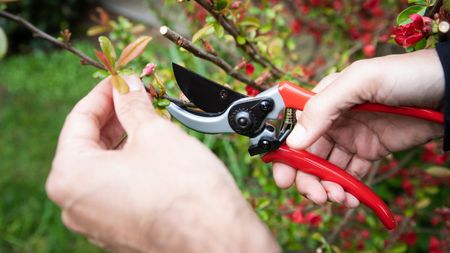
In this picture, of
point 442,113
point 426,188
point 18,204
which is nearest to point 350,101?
point 442,113

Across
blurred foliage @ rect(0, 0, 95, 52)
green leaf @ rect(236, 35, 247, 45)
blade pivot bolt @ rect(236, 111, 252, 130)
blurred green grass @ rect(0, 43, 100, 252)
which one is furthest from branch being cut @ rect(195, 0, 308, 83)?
blurred foliage @ rect(0, 0, 95, 52)

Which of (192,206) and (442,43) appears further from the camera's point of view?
(442,43)

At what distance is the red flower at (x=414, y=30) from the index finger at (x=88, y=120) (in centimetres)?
79

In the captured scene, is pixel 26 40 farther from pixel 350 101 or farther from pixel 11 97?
pixel 350 101

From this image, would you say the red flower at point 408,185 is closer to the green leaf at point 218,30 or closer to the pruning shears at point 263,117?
the pruning shears at point 263,117

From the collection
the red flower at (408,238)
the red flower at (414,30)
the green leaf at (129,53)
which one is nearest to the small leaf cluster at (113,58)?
the green leaf at (129,53)

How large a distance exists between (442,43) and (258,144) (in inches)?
22.4

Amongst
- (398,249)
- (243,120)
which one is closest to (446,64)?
(243,120)

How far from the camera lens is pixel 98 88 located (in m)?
1.38

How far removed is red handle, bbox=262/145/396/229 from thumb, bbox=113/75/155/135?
1.54ft

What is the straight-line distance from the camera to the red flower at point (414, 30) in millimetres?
1361

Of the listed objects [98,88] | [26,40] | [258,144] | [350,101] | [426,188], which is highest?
[350,101]

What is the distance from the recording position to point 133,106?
49.3 inches

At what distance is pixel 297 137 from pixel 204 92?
30 centimetres
